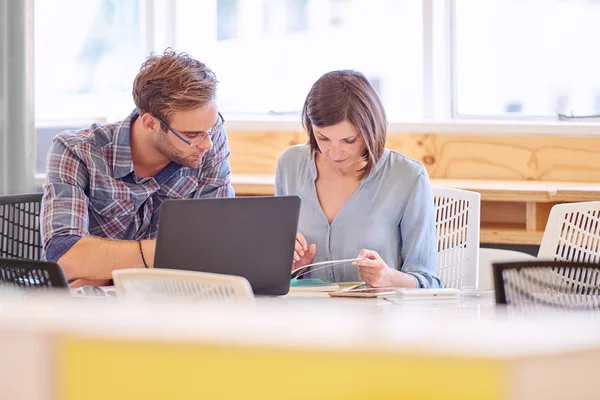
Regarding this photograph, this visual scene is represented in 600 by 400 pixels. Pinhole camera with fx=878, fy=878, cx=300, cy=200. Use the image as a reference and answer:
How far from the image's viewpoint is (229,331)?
0.67 metres

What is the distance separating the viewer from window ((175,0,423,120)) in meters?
3.83

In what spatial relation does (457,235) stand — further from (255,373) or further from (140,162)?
(255,373)

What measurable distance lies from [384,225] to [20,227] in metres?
0.97

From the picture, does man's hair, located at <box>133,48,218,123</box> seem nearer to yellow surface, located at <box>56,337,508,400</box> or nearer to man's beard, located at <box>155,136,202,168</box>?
man's beard, located at <box>155,136,202,168</box>

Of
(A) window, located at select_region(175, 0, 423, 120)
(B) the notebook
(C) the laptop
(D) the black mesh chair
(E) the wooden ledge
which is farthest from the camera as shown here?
(A) window, located at select_region(175, 0, 423, 120)

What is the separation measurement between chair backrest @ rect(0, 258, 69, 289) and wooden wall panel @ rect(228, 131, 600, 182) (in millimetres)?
2291

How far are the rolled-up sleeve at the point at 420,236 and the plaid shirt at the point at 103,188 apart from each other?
1.77ft

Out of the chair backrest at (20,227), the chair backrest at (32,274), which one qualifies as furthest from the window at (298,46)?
the chair backrest at (32,274)

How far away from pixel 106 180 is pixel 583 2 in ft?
7.16

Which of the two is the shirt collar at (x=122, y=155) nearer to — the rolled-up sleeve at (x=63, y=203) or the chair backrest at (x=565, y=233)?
the rolled-up sleeve at (x=63, y=203)

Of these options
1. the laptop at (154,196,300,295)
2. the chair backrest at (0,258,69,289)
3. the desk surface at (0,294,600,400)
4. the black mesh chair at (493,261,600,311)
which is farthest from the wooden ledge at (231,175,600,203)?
the desk surface at (0,294,600,400)

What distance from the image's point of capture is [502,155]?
11.4ft

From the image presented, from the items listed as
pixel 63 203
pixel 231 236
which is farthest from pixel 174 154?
pixel 231 236

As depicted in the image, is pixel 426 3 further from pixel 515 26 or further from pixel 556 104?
pixel 556 104
